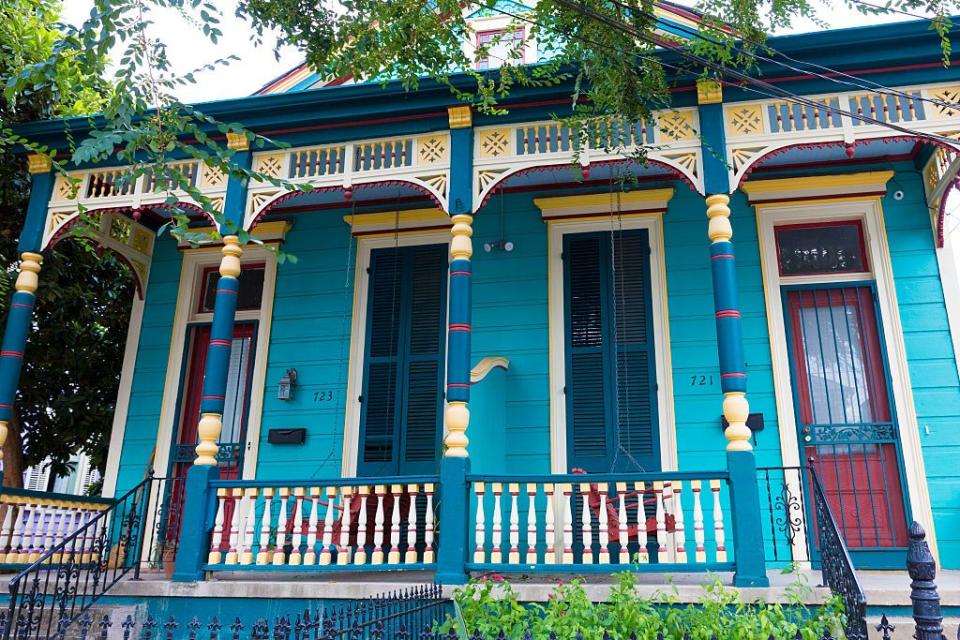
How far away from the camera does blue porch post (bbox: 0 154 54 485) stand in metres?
6.71

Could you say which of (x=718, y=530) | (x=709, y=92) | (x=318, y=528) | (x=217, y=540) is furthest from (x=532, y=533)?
(x=709, y=92)

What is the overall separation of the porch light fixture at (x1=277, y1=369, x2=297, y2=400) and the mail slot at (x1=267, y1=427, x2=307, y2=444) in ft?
1.11

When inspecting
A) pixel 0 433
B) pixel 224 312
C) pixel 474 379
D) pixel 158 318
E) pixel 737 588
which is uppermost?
pixel 158 318

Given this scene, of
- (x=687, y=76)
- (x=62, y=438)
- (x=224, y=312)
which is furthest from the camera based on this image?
(x=62, y=438)

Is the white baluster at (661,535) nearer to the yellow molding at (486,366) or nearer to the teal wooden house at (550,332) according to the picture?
the teal wooden house at (550,332)

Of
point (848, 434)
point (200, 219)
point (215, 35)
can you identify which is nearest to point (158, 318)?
point (200, 219)

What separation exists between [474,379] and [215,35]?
143 inches

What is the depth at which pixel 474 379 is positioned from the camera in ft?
22.5

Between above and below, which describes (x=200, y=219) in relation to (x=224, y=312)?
above

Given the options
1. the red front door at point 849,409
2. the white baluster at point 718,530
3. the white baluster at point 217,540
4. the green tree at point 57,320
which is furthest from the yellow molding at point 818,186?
the green tree at point 57,320

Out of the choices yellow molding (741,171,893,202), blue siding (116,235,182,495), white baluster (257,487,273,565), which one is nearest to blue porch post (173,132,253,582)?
white baluster (257,487,273,565)

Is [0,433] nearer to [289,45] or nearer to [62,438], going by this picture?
[62,438]

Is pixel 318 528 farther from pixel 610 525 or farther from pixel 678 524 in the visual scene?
pixel 678 524

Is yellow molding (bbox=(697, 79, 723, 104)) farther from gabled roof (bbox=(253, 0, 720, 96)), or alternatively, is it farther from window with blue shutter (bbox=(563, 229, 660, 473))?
gabled roof (bbox=(253, 0, 720, 96))
